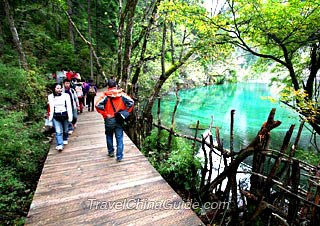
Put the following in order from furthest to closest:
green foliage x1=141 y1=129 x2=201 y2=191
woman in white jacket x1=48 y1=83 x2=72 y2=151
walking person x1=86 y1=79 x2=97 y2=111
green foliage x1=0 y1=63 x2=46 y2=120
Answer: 1. walking person x1=86 y1=79 x2=97 y2=111
2. green foliage x1=0 y1=63 x2=46 y2=120
3. green foliage x1=141 y1=129 x2=201 y2=191
4. woman in white jacket x1=48 y1=83 x2=72 y2=151

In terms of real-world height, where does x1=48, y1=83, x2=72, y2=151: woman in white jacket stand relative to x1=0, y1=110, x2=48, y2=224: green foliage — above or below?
above

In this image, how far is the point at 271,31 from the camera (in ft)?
18.9

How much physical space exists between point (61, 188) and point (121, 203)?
1.08 m

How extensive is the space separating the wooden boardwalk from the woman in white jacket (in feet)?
1.64

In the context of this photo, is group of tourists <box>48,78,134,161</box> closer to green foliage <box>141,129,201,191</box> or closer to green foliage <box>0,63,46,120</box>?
green foliage <box>141,129,201,191</box>

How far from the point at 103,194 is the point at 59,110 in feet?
8.31

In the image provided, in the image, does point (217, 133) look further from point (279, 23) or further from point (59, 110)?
point (59, 110)

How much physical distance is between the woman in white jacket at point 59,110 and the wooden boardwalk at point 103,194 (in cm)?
50

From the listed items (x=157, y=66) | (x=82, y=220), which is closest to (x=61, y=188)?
(x=82, y=220)

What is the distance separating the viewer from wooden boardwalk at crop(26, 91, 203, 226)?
2.62 m

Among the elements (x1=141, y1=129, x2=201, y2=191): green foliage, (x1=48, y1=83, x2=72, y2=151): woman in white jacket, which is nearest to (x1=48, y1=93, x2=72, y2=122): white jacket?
(x1=48, y1=83, x2=72, y2=151): woman in white jacket

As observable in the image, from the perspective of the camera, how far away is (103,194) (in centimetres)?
311

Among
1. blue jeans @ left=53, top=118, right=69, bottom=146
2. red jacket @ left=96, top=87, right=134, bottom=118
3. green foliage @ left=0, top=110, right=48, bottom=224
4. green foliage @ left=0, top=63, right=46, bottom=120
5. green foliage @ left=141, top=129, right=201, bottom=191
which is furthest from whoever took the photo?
green foliage @ left=0, top=63, right=46, bottom=120

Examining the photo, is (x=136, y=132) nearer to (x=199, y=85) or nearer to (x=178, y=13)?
(x=178, y=13)
